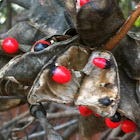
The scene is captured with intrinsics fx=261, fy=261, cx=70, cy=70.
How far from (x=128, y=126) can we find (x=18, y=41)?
607mm

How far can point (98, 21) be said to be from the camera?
0.90m

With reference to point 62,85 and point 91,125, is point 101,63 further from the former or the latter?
point 91,125

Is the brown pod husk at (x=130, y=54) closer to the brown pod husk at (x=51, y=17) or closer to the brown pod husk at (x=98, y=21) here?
the brown pod husk at (x=98, y=21)

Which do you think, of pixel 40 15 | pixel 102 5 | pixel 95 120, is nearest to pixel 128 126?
pixel 95 120

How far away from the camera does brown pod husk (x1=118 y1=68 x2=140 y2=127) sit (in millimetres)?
961

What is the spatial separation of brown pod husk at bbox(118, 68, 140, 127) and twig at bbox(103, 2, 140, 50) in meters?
0.12

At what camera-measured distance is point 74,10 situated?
0.93 metres

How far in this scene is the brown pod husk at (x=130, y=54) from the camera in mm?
1032

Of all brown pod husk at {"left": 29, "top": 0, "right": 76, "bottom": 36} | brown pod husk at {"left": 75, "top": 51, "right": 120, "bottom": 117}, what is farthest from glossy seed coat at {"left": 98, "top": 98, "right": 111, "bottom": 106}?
brown pod husk at {"left": 29, "top": 0, "right": 76, "bottom": 36}

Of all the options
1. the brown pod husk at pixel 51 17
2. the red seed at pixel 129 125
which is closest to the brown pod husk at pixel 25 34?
the brown pod husk at pixel 51 17

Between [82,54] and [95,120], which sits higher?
[82,54]

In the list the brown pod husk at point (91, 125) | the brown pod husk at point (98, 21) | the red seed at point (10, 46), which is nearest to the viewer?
the brown pod husk at point (98, 21)

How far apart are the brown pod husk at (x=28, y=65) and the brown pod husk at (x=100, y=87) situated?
156 mm

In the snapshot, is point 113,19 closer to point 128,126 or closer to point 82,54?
point 82,54
